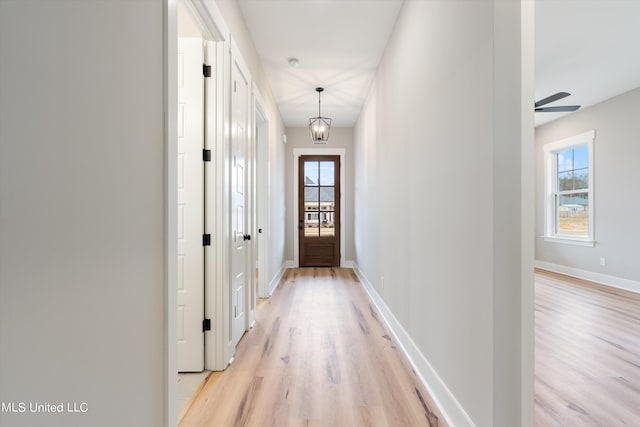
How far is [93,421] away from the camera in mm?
888

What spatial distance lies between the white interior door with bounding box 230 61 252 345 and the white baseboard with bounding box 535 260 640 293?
5297 mm

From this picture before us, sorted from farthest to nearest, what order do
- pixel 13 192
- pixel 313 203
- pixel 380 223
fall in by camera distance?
pixel 313 203 < pixel 380 223 < pixel 13 192

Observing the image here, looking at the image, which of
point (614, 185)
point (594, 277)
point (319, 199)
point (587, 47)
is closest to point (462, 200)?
point (587, 47)

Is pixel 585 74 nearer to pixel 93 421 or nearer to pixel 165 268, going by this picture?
pixel 165 268

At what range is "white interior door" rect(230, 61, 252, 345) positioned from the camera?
97.9 inches

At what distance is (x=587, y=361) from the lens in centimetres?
235

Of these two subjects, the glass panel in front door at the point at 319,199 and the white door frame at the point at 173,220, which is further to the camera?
the glass panel in front door at the point at 319,199

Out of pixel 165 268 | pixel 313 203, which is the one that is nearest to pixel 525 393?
pixel 165 268

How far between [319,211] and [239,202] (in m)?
3.91

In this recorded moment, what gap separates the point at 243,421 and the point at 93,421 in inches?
37.0

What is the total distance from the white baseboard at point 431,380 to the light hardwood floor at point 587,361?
0.45 meters

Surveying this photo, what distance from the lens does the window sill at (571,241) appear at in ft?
17.4

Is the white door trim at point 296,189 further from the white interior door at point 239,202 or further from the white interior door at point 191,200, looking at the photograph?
the white interior door at point 191,200

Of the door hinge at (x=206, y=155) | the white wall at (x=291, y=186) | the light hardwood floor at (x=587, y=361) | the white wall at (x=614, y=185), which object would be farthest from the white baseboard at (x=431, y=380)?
the white wall at (x=614, y=185)
